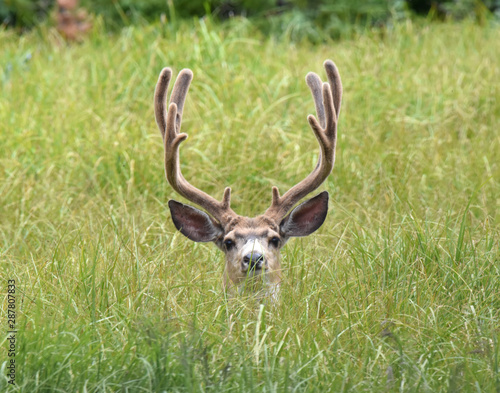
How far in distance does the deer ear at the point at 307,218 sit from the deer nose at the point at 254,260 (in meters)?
0.47

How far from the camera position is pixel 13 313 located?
151 inches

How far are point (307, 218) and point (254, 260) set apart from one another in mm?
585

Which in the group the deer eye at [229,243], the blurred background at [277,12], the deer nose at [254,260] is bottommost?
the blurred background at [277,12]

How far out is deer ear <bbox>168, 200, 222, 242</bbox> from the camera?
454 cm

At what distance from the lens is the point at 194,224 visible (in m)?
4.57

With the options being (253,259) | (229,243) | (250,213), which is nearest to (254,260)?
(253,259)

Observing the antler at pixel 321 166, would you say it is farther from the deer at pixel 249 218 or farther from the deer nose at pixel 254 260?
the deer nose at pixel 254 260

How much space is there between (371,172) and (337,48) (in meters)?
3.15

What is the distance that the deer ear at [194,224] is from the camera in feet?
14.9

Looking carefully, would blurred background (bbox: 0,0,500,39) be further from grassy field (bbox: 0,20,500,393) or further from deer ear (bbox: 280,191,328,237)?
deer ear (bbox: 280,191,328,237)

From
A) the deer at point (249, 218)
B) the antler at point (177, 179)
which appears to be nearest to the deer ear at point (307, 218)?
the deer at point (249, 218)

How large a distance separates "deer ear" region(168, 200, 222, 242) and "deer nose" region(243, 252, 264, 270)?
0.46m

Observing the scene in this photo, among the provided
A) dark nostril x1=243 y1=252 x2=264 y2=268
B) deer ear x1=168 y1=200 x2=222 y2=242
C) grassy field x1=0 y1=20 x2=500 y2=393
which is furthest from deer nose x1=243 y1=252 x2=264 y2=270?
deer ear x1=168 y1=200 x2=222 y2=242

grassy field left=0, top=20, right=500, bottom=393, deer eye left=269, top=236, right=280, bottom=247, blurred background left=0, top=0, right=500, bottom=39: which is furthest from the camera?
blurred background left=0, top=0, right=500, bottom=39
